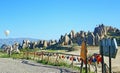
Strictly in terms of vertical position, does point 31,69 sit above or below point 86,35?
below

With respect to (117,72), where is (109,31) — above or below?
above

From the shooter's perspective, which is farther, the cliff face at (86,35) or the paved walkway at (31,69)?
the cliff face at (86,35)

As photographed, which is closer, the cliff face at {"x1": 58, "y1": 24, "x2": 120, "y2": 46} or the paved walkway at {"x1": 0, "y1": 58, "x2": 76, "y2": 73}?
the paved walkway at {"x1": 0, "y1": 58, "x2": 76, "y2": 73}

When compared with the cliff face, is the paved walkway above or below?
below

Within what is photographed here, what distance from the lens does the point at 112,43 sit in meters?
17.0

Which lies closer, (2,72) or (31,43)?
(2,72)

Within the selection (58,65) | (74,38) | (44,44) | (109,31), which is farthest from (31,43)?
(58,65)

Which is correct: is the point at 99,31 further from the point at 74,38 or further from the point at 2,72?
the point at 2,72

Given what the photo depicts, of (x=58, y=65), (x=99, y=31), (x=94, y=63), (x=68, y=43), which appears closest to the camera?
(x=94, y=63)

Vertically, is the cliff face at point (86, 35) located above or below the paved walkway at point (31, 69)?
above

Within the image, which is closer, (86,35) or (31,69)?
(31,69)

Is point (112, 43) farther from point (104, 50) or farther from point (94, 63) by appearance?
point (94, 63)

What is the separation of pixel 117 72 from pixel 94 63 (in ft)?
11.0

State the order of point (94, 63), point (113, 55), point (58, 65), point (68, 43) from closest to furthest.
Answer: point (113, 55) < point (94, 63) < point (58, 65) < point (68, 43)
